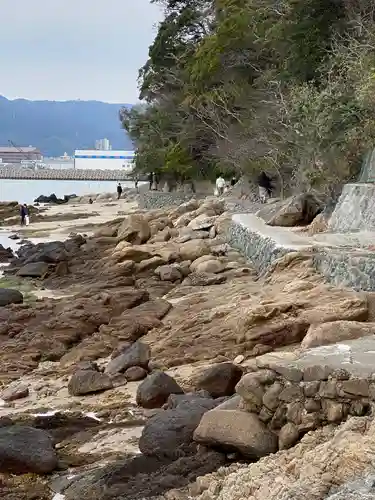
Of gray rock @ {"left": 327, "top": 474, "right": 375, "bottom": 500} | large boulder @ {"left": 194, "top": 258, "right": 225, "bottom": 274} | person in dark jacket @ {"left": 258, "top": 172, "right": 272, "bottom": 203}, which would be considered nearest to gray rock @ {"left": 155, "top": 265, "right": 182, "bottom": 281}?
large boulder @ {"left": 194, "top": 258, "right": 225, "bottom": 274}

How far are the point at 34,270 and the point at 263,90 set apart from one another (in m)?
11.5

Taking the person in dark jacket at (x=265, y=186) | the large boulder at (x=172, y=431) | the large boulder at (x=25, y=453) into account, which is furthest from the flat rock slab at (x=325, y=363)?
the person in dark jacket at (x=265, y=186)

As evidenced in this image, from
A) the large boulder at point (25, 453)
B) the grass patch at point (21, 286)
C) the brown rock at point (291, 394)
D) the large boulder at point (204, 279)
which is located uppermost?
the brown rock at point (291, 394)

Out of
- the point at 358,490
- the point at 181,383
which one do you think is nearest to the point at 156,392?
the point at 181,383

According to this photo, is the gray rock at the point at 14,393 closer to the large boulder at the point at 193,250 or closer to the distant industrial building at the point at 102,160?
the large boulder at the point at 193,250

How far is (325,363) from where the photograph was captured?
248 inches

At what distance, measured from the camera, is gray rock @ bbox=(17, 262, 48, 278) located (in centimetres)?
2005

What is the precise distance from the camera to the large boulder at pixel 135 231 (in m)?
23.4

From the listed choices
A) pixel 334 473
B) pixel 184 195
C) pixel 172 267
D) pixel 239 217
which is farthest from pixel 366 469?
pixel 184 195

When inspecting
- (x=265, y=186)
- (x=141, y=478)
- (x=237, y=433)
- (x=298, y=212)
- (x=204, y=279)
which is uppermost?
(x=265, y=186)

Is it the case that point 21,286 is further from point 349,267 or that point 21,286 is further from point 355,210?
point 349,267

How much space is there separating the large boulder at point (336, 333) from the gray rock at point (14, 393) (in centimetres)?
393

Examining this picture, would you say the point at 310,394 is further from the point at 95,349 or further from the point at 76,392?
the point at 95,349

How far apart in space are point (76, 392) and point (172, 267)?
7.69 metres
